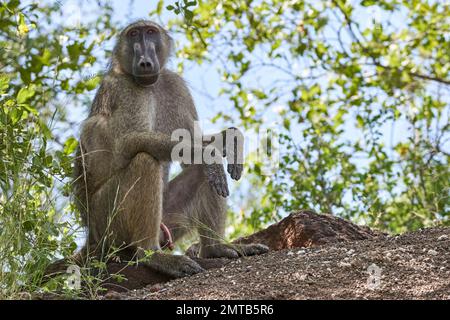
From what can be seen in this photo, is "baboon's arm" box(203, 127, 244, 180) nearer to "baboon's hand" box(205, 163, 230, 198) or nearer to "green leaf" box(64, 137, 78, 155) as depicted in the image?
"baboon's hand" box(205, 163, 230, 198)

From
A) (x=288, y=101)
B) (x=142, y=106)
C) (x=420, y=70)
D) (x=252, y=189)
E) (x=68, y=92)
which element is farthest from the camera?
(x=420, y=70)

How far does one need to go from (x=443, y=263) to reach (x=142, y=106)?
2.37m

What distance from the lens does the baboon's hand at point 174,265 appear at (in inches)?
218

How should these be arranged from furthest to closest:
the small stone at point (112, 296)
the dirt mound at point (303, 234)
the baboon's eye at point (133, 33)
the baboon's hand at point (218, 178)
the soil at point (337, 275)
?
the baboon's eye at point (133, 33), the dirt mound at point (303, 234), the baboon's hand at point (218, 178), the small stone at point (112, 296), the soil at point (337, 275)

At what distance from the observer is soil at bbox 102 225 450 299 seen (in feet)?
14.9

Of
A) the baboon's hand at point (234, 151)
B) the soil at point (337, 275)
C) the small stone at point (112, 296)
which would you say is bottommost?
the small stone at point (112, 296)

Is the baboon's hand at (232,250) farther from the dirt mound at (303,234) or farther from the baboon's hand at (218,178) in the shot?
the baboon's hand at (218,178)

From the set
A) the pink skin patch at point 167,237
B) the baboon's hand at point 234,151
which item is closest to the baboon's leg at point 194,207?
the pink skin patch at point 167,237

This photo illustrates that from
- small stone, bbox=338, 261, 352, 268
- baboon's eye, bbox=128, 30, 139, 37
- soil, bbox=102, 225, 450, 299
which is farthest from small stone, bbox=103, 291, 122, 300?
baboon's eye, bbox=128, 30, 139, 37

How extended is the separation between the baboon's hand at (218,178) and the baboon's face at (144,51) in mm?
847

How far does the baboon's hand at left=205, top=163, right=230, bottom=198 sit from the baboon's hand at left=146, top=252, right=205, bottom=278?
0.50 meters
